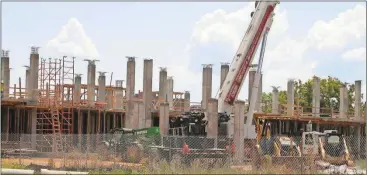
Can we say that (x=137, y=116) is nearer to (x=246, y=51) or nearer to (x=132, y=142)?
(x=132, y=142)

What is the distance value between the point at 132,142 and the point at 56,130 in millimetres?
6651

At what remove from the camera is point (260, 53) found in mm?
33844

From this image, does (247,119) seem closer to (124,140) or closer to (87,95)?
(124,140)

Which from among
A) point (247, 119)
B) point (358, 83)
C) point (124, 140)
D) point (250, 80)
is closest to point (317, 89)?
point (358, 83)

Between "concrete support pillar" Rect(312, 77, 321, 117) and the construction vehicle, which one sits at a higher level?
"concrete support pillar" Rect(312, 77, 321, 117)

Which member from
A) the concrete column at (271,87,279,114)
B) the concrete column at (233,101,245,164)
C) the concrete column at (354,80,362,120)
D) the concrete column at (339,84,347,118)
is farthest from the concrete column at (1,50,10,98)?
the concrete column at (354,80,362,120)

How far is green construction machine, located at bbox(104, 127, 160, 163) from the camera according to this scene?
98.5ft

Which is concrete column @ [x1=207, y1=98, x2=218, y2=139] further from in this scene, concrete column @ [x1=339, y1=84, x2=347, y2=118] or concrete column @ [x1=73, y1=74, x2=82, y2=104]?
concrete column @ [x1=339, y1=84, x2=347, y2=118]

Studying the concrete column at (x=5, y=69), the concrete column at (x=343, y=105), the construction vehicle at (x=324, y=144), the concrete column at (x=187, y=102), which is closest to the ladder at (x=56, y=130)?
the concrete column at (x=5, y=69)

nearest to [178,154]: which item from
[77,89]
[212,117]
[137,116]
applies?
[212,117]

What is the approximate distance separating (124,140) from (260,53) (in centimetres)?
793

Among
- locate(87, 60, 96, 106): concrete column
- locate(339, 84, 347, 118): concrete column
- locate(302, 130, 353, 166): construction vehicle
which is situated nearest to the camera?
locate(302, 130, 353, 166): construction vehicle

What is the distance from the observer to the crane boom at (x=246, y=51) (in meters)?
33.5

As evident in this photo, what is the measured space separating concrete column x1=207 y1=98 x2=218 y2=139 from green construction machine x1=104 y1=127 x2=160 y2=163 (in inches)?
99.9
